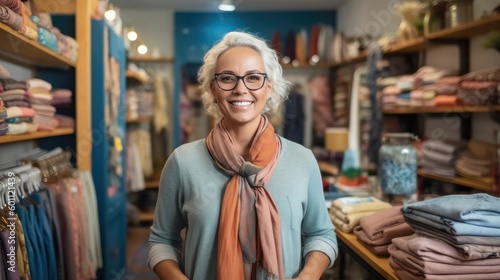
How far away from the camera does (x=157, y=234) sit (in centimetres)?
144

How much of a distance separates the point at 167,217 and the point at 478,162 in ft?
6.72

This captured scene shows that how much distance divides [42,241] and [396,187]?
1591 mm

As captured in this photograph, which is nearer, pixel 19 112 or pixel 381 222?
pixel 381 222

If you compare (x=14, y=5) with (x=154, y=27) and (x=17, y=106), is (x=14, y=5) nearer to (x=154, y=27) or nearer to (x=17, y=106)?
(x=17, y=106)

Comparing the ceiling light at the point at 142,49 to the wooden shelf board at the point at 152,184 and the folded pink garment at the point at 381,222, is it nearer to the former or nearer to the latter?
the wooden shelf board at the point at 152,184

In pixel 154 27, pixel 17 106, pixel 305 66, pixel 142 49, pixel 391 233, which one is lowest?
pixel 391 233

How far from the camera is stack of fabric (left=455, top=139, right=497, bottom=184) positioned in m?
2.64

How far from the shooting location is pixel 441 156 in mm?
3049

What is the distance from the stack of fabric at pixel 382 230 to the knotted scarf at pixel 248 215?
0.48 metres

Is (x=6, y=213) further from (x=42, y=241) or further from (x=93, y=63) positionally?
(x=93, y=63)

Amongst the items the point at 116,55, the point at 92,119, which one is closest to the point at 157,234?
the point at 92,119

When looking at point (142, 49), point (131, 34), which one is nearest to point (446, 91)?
point (131, 34)

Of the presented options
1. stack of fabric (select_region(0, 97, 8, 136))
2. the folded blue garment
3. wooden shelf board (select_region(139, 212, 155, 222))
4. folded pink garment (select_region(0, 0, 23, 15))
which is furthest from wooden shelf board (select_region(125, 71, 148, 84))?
the folded blue garment

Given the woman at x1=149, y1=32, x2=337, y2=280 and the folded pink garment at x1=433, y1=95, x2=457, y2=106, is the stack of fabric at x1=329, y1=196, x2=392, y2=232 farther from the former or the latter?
the folded pink garment at x1=433, y1=95, x2=457, y2=106
